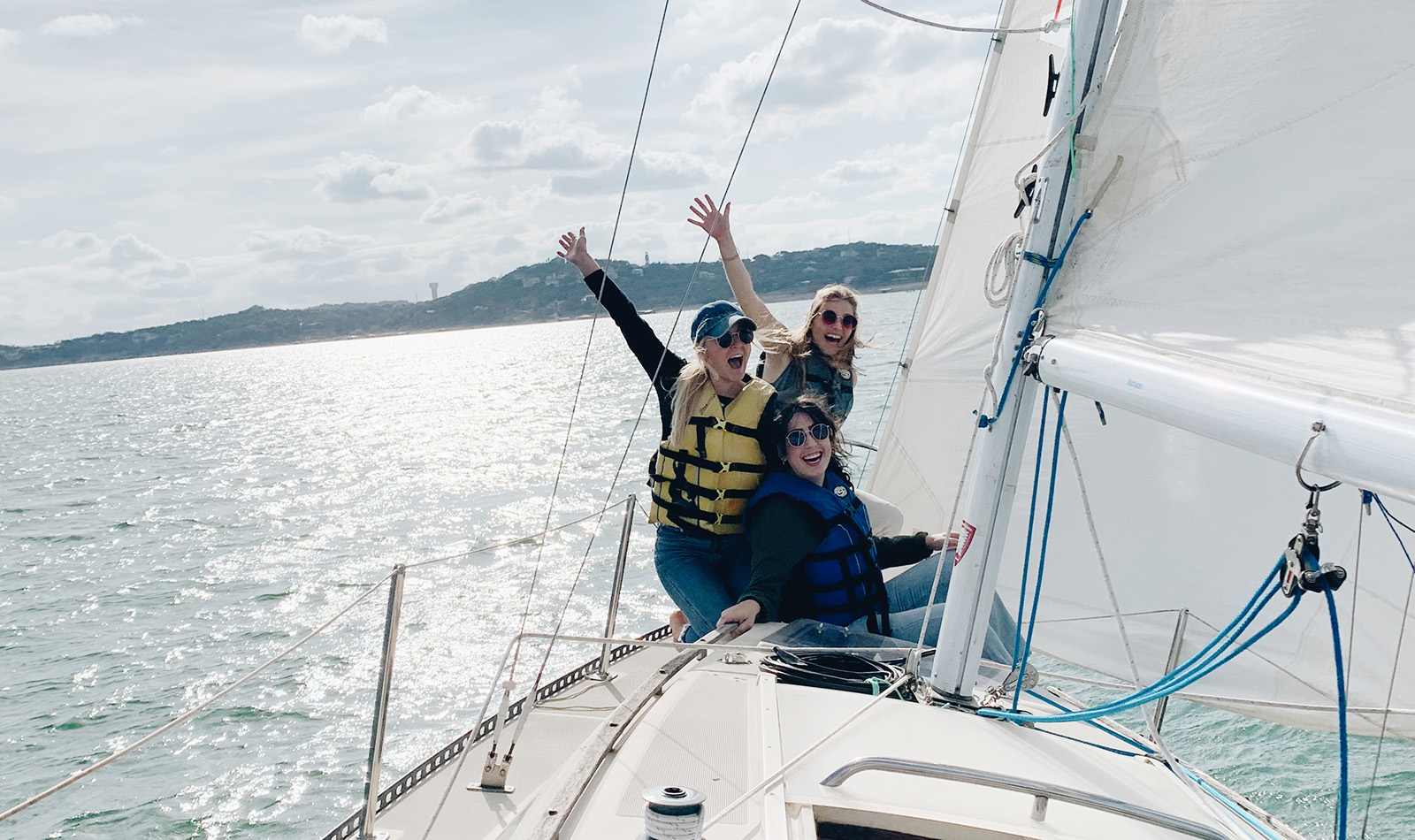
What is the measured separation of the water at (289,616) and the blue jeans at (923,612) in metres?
0.93

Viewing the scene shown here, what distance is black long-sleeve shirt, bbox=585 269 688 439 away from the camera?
12.8 feet

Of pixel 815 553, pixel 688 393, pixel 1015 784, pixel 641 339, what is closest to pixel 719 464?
pixel 688 393

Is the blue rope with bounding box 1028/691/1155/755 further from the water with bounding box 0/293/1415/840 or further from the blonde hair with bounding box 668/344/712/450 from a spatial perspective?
the water with bounding box 0/293/1415/840

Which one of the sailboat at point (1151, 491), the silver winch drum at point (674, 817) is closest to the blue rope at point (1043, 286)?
the sailboat at point (1151, 491)

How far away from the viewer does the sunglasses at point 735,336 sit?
3.58 metres

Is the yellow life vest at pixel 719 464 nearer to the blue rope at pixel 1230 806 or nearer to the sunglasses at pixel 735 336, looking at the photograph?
the sunglasses at pixel 735 336

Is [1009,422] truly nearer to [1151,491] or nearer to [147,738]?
[1151,491]

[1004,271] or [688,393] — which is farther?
[688,393]

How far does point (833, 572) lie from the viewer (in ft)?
10.9

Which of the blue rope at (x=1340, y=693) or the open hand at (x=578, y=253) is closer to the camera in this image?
the blue rope at (x=1340, y=693)

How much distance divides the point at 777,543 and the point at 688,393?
704mm

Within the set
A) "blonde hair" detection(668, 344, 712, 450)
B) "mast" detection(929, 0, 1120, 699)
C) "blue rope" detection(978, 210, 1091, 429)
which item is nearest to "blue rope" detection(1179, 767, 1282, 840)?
"mast" detection(929, 0, 1120, 699)

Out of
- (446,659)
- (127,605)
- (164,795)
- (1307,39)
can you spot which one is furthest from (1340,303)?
(127,605)

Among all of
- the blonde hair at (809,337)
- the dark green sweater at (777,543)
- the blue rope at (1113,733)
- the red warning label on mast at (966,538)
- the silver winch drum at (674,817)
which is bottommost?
the blue rope at (1113,733)
